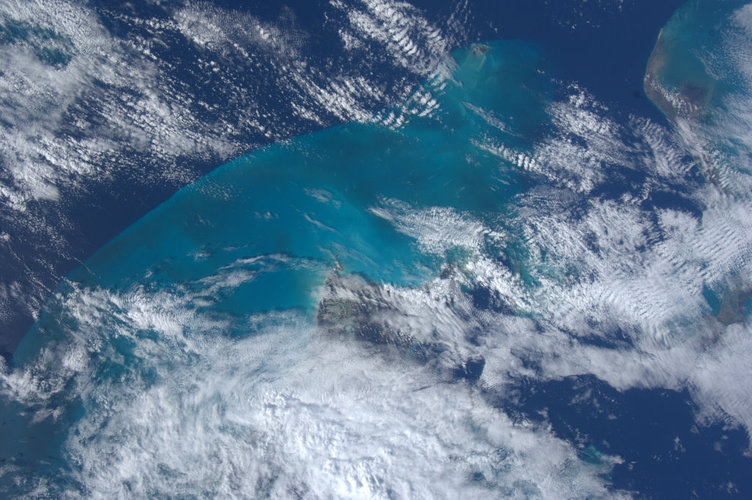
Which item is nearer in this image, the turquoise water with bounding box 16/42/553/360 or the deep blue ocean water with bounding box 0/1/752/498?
the deep blue ocean water with bounding box 0/1/752/498

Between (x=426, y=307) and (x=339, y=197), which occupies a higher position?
(x=339, y=197)

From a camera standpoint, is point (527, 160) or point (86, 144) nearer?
point (86, 144)

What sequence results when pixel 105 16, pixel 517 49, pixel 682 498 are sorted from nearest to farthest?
pixel 105 16 < pixel 682 498 < pixel 517 49

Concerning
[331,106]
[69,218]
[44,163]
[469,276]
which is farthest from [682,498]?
[44,163]

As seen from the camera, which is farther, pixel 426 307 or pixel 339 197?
pixel 339 197

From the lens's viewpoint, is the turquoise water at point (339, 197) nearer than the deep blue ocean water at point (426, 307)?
No

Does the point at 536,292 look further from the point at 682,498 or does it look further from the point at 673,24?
the point at 673,24

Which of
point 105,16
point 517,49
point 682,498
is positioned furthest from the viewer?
point 517,49

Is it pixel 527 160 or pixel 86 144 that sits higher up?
pixel 527 160
